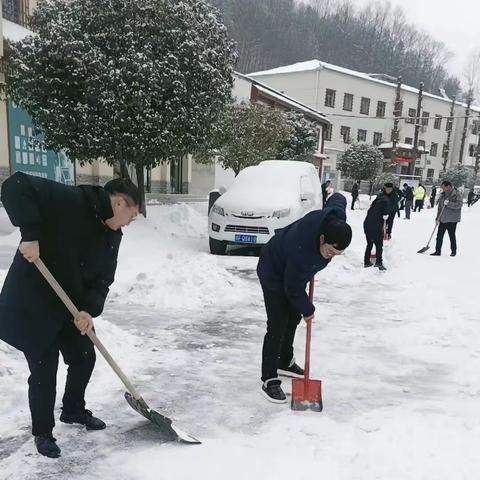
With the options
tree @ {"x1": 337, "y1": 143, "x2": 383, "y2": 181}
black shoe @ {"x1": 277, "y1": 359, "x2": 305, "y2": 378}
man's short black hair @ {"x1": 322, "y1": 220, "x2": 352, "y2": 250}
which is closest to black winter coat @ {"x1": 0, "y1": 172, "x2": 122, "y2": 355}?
man's short black hair @ {"x1": 322, "y1": 220, "x2": 352, "y2": 250}

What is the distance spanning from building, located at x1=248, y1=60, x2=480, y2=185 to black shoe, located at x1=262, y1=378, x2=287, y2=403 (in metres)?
34.7

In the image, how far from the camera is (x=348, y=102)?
146 ft

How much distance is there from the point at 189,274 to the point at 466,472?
411 centimetres

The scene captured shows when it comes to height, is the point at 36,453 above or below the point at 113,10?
below

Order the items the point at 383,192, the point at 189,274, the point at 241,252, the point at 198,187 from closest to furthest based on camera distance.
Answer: the point at 189,274, the point at 383,192, the point at 241,252, the point at 198,187

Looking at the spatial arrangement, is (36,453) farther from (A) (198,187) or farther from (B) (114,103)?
(A) (198,187)

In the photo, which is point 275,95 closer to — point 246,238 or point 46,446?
point 246,238

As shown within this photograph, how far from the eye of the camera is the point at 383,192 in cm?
852

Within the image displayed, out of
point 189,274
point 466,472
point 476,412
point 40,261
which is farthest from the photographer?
point 189,274

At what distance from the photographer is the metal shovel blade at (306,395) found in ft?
10.8


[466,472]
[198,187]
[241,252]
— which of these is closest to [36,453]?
[466,472]

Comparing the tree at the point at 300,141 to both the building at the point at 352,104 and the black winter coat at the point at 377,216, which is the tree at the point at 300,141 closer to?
the building at the point at 352,104

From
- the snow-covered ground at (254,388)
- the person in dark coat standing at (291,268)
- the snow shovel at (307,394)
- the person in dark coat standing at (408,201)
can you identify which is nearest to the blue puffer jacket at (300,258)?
the person in dark coat standing at (291,268)

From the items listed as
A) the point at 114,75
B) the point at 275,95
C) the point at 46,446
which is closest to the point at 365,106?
the point at 275,95
